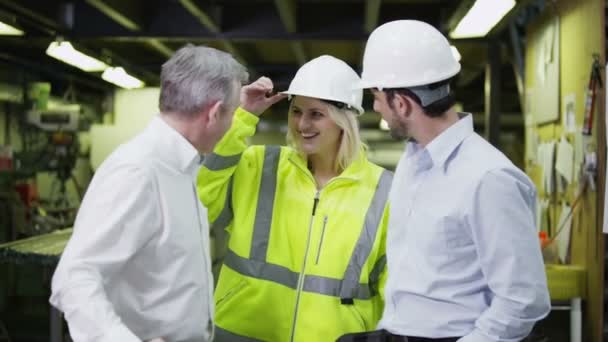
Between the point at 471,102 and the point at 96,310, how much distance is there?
8.84 meters

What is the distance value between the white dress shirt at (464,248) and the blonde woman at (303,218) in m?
0.32

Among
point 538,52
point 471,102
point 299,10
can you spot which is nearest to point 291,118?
point 538,52

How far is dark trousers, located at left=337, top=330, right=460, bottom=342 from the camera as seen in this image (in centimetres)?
174

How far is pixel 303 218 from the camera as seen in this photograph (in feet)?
7.42

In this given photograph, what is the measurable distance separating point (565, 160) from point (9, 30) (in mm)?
3470

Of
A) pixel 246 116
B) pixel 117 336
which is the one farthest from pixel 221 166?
pixel 117 336

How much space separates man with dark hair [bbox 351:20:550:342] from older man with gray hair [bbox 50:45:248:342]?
0.44m

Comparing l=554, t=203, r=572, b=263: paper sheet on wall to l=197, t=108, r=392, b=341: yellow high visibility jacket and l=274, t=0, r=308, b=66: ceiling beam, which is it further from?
l=274, t=0, r=308, b=66: ceiling beam

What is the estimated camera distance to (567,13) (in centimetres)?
362

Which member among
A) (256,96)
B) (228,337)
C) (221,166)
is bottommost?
(228,337)

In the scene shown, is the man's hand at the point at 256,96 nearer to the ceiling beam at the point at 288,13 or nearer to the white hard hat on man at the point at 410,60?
the white hard hat on man at the point at 410,60

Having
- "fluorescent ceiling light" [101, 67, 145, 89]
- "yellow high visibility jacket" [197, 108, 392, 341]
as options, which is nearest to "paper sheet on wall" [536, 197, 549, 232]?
"yellow high visibility jacket" [197, 108, 392, 341]

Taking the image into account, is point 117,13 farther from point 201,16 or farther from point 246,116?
point 246,116

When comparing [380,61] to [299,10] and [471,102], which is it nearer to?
[299,10]
